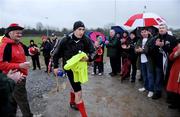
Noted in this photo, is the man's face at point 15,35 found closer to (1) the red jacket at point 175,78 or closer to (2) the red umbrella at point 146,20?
(1) the red jacket at point 175,78

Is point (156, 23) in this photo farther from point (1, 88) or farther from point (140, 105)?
point (1, 88)

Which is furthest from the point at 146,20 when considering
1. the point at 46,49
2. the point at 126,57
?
the point at 46,49

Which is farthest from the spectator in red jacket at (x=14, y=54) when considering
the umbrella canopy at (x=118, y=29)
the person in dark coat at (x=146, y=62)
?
the umbrella canopy at (x=118, y=29)

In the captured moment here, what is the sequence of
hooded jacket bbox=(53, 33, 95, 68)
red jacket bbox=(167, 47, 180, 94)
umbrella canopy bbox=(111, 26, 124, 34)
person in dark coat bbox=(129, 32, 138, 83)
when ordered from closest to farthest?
red jacket bbox=(167, 47, 180, 94)
hooded jacket bbox=(53, 33, 95, 68)
person in dark coat bbox=(129, 32, 138, 83)
umbrella canopy bbox=(111, 26, 124, 34)

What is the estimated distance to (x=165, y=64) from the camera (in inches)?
318

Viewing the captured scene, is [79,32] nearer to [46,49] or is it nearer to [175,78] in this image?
[175,78]

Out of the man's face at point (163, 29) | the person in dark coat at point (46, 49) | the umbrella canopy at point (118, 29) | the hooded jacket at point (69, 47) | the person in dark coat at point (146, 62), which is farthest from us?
the person in dark coat at point (46, 49)

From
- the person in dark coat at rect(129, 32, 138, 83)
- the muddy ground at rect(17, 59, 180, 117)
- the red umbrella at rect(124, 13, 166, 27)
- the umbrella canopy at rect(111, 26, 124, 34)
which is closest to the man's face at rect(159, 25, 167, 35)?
the red umbrella at rect(124, 13, 166, 27)

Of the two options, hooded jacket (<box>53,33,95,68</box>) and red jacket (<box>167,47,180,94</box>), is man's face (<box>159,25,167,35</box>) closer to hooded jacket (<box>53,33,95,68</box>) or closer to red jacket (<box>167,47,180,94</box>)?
red jacket (<box>167,47,180,94</box>)

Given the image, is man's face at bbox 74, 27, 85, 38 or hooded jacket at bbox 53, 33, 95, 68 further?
hooded jacket at bbox 53, 33, 95, 68

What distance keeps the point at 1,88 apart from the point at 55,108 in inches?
189

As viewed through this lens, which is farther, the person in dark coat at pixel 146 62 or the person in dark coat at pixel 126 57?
the person in dark coat at pixel 126 57

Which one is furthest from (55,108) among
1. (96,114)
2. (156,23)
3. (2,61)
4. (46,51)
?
(46,51)

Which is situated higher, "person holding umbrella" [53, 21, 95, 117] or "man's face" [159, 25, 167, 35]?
"man's face" [159, 25, 167, 35]
